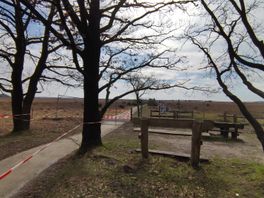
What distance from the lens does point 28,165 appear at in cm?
930

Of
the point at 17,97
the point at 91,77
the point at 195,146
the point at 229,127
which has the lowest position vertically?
the point at 195,146

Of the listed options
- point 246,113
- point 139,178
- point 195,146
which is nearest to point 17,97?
point 195,146

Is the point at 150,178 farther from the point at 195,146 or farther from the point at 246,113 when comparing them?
the point at 246,113

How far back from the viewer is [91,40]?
35.6 feet

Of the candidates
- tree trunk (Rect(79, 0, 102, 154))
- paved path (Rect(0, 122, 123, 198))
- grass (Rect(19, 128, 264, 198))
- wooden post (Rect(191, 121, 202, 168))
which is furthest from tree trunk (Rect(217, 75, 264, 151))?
paved path (Rect(0, 122, 123, 198))

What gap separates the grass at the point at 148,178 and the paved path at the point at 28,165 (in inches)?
22.8

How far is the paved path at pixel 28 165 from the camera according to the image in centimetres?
736

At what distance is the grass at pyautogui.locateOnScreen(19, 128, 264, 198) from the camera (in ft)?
22.6

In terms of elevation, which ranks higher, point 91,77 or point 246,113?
point 91,77

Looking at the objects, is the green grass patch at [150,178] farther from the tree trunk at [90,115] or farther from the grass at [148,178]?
the tree trunk at [90,115]

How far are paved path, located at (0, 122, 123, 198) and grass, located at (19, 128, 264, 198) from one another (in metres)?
0.58

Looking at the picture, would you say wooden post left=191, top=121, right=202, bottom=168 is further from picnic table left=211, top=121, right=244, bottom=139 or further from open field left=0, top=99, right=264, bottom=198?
picnic table left=211, top=121, right=244, bottom=139

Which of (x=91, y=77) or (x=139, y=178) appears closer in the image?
(x=139, y=178)

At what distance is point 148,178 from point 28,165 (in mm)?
3304
